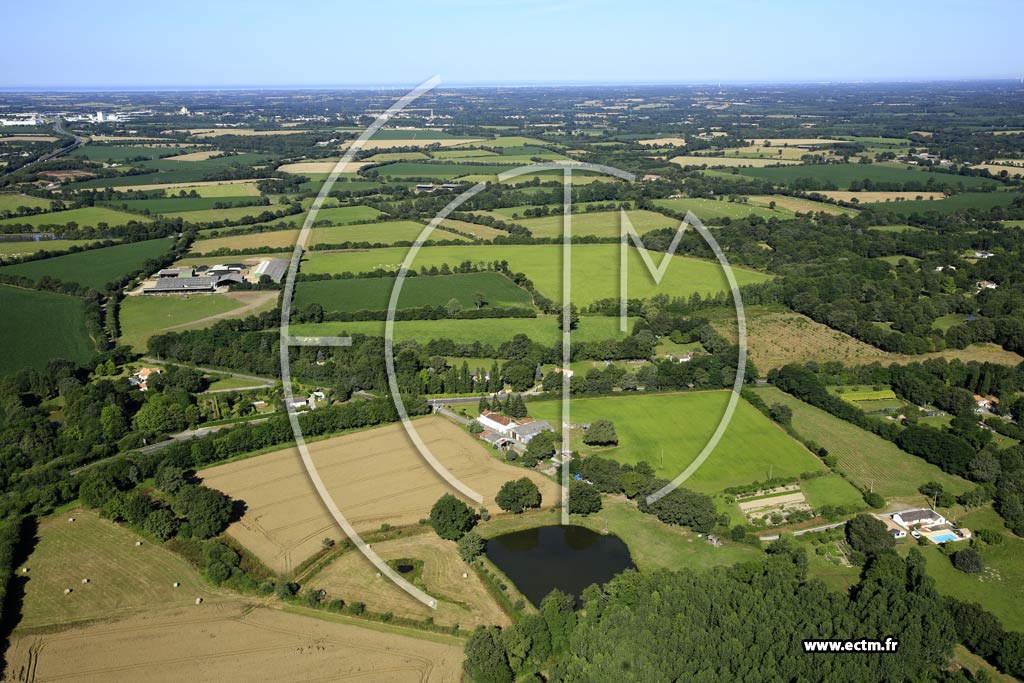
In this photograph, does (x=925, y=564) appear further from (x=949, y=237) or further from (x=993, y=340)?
(x=949, y=237)

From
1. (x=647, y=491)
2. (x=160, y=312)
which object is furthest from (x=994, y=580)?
(x=160, y=312)

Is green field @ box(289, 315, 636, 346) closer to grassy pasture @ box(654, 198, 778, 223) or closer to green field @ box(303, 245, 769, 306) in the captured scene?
green field @ box(303, 245, 769, 306)

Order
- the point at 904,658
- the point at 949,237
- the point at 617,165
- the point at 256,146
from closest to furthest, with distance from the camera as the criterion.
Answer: the point at 904,658 → the point at 949,237 → the point at 617,165 → the point at 256,146

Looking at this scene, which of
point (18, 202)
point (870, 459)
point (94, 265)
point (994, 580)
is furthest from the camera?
point (18, 202)

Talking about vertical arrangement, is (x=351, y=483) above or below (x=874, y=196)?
A: below

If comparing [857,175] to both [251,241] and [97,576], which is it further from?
[97,576]

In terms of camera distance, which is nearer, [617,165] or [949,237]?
[949,237]

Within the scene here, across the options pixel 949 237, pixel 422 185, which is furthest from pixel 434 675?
pixel 422 185

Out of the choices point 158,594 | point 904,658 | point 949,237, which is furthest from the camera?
point 949,237
